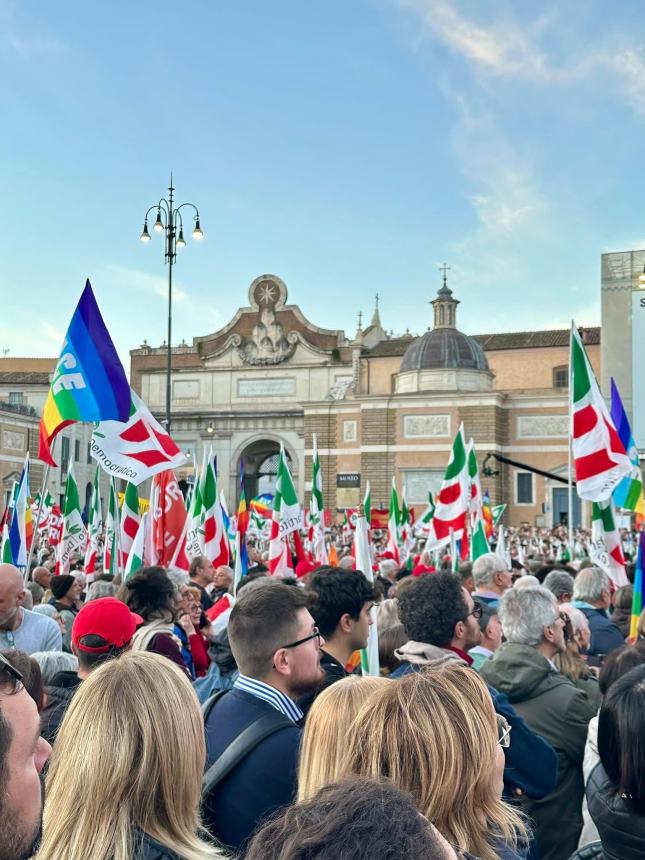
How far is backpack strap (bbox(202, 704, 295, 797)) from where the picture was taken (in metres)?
2.86

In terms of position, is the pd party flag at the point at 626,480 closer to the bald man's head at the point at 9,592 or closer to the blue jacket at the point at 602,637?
the blue jacket at the point at 602,637

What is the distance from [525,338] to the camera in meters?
52.0

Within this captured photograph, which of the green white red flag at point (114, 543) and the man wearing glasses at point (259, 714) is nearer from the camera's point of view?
the man wearing glasses at point (259, 714)

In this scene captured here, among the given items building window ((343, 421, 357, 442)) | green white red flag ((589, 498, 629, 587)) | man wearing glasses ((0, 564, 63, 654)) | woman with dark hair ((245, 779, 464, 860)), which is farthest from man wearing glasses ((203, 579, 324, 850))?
building window ((343, 421, 357, 442))

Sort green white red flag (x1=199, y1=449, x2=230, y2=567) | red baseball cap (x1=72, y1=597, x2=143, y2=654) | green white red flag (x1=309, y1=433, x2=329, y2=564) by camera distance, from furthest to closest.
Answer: green white red flag (x1=309, y1=433, x2=329, y2=564) < green white red flag (x1=199, y1=449, x2=230, y2=567) < red baseball cap (x1=72, y1=597, x2=143, y2=654)

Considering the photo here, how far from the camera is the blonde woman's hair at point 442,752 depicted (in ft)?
6.61

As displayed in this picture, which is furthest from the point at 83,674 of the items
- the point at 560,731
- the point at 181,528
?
the point at 181,528

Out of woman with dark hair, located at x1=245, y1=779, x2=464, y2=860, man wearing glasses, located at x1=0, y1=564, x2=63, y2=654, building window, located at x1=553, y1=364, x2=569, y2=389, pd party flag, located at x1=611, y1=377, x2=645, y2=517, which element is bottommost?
man wearing glasses, located at x1=0, y1=564, x2=63, y2=654

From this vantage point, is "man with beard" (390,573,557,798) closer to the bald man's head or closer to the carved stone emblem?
the bald man's head

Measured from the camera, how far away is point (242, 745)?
2.93 m

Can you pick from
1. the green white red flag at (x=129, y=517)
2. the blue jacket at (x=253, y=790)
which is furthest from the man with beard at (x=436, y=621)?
the green white red flag at (x=129, y=517)

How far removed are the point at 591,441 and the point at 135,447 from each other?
461 centimetres

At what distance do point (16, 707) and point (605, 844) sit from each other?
67.5 inches

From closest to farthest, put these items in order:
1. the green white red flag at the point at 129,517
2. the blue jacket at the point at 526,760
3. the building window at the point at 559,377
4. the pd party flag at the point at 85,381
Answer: the blue jacket at the point at 526,760 → the pd party flag at the point at 85,381 → the green white red flag at the point at 129,517 → the building window at the point at 559,377
